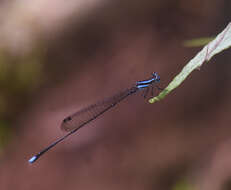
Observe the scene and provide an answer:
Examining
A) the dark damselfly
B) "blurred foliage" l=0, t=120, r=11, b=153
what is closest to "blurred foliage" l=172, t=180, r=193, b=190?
the dark damselfly

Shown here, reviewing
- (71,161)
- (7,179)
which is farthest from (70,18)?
(7,179)

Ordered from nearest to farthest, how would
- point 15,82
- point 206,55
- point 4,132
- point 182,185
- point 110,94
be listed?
point 206,55 → point 182,185 → point 110,94 → point 4,132 → point 15,82

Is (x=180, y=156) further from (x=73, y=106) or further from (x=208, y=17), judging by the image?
(x=208, y=17)

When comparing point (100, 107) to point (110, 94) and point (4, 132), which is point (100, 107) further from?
point (4, 132)

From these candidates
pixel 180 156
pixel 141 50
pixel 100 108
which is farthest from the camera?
pixel 141 50

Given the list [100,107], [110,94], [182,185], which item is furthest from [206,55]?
[110,94]

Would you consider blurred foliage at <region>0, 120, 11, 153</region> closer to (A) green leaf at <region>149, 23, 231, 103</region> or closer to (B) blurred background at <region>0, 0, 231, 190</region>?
(B) blurred background at <region>0, 0, 231, 190</region>
